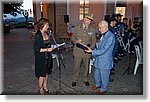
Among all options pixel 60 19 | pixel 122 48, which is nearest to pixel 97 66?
pixel 122 48

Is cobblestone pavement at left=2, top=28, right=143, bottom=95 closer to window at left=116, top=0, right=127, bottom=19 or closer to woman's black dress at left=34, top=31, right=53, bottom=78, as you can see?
woman's black dress at left=34, top=31, right=53, bottom=78

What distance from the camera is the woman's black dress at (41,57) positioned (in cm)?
358

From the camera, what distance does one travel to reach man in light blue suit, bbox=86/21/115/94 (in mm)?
3594

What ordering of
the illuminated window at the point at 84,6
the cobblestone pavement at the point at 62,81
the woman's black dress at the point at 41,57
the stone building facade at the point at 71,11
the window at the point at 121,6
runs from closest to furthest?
the woman's black dress at the point at 41,57 < the cobblestone pavement at the point at 62,81 < the stone building facade at the point at 71,11 < the illuminated window at the point at 84,6 < the window at the point at 121,6

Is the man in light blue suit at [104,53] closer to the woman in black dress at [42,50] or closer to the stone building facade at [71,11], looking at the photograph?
the woman in black dress at [42,50]

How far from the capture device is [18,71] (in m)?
5.68

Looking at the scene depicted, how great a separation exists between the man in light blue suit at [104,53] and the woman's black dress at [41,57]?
62cm

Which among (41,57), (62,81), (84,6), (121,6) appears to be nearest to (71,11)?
(84,6)

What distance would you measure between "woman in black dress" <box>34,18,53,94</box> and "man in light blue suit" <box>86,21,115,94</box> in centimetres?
62

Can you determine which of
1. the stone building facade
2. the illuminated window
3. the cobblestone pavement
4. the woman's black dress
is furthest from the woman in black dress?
the illuminated window

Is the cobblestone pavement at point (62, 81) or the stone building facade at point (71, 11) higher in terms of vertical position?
the stone building facade at point (71, 11)

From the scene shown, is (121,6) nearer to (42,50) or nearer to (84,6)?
(84,6)

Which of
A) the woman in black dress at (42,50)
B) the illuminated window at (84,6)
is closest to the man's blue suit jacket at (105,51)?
the woman in black dress at (42,50)

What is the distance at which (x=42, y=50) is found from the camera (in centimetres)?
362
